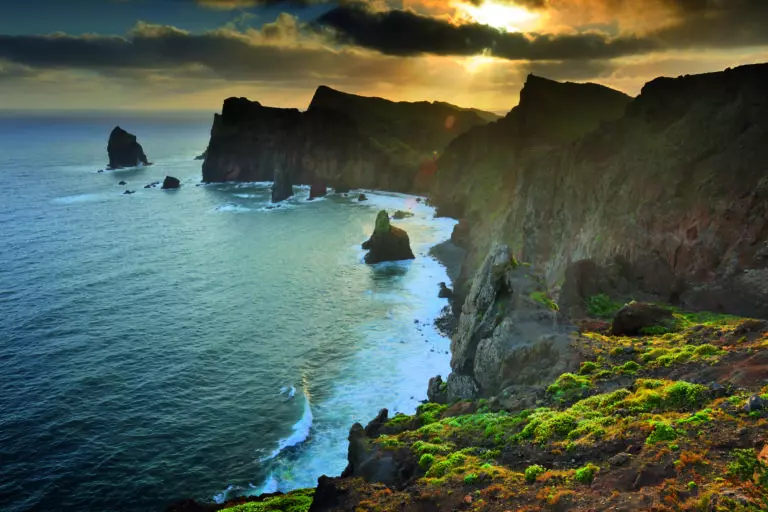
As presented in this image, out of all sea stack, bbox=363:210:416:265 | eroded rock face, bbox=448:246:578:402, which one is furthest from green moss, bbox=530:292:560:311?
sea stack, bbox=363:210:416:265

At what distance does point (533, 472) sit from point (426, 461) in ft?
17.9

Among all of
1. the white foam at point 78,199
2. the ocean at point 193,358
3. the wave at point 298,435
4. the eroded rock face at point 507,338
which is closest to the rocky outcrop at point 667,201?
the eroded rock face at point 507,338

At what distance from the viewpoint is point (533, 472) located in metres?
18.4

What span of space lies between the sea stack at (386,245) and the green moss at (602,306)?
54.1 metres

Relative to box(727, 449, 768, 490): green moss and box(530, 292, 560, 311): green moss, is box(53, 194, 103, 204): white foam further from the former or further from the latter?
box(727, 449, 768, 490): green moss

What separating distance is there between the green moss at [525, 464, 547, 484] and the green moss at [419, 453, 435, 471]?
4.91 m

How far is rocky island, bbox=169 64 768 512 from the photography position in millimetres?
16484

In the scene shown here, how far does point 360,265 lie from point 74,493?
60.6 metres

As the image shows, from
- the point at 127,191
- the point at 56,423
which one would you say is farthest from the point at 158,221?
the point at 56,423

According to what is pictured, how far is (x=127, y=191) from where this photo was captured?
16612 cm

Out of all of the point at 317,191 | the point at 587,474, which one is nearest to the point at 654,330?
the point at 587,474

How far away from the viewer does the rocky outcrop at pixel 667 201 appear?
36.9 meters

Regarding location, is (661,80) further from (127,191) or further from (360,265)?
(127,191)

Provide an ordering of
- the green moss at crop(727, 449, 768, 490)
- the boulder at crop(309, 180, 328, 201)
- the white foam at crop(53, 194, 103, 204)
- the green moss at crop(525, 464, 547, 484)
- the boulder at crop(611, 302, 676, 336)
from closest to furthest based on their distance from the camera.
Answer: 1. the green moss at crop(727, 449, 768, 490)
2. the green moss at crop(525, 464, 547, 484)
3. the boulder at crop(611, 302, 676, 336)
4. the white foam at crop(53, 194, 103, 204)
5. the boulder at crop(309, 180, 328, 201)
